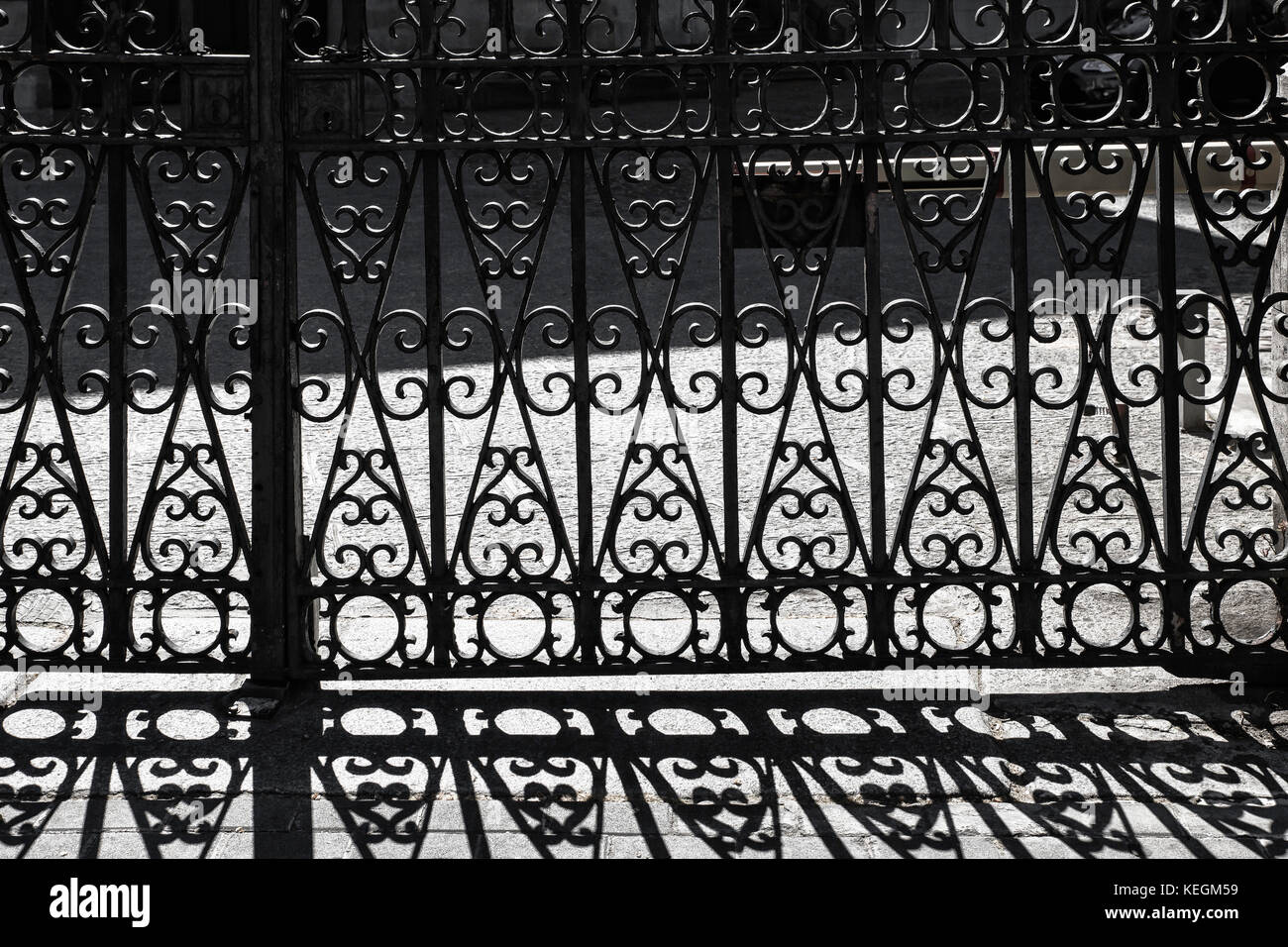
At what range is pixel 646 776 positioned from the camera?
4.60m

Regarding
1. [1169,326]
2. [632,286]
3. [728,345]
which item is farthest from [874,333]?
[1169,326]

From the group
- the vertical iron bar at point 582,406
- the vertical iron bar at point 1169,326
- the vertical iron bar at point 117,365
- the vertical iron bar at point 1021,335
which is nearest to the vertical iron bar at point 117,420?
the vertical iron bar at point 117,365

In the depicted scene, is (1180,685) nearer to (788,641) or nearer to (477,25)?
(788,641)

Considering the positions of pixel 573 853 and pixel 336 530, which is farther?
pixel 336 530

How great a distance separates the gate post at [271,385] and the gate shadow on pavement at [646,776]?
0.27 meters

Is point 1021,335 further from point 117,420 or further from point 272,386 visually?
point 117,420

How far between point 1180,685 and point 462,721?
8.19 ft

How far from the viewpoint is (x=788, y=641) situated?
17.7 ft

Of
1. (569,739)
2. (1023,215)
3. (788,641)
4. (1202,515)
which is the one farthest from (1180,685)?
(569,739)

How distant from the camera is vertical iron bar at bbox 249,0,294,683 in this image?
490 centimetres

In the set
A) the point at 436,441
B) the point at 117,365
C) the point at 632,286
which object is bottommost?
the point at 436,441

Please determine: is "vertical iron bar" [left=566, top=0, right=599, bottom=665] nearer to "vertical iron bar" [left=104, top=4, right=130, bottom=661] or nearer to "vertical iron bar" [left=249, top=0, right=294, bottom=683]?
"vertical iron bar" [left=249, top=0, right=294, bottom=683]

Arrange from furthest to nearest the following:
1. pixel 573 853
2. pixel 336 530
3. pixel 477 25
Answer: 1. pixel 477 25
2. pixel 336 530
3. pixel 573 853

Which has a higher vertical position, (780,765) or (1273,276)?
(1273,276)
